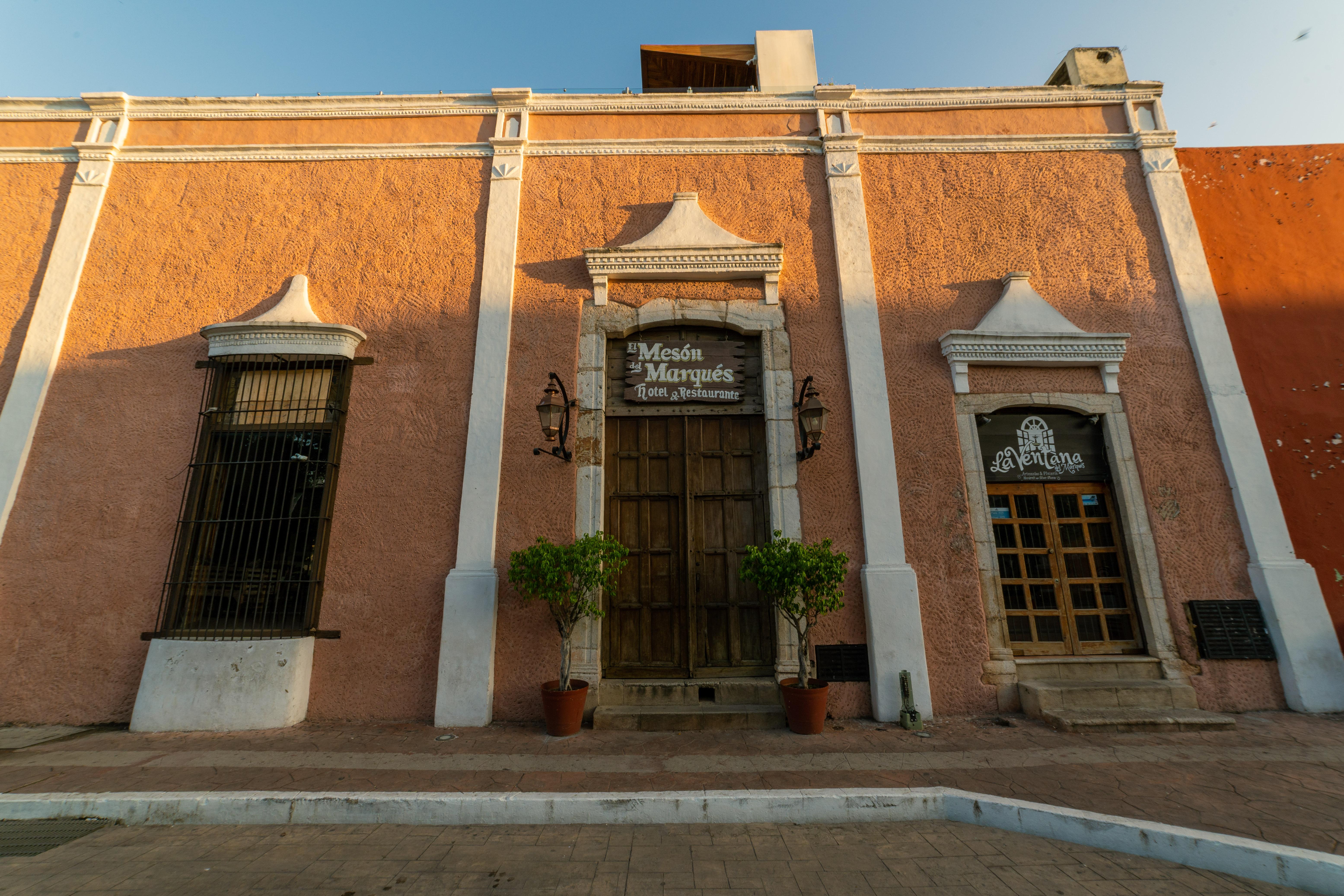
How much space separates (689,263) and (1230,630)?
6.21m

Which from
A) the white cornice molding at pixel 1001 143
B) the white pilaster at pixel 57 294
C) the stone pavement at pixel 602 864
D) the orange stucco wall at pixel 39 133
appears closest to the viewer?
the stone pavement at pixel 602 864

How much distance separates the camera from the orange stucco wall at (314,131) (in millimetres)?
6605

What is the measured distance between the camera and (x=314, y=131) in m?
6.66

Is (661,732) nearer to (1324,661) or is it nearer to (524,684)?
(524,684)

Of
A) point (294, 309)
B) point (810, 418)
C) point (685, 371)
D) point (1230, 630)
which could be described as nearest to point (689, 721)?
point (810, 418)

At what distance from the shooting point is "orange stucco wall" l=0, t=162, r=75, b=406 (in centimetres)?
598

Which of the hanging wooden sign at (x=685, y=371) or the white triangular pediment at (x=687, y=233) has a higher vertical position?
the white triangular pediment at (x=687, y=233)

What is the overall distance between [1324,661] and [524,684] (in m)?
7.11

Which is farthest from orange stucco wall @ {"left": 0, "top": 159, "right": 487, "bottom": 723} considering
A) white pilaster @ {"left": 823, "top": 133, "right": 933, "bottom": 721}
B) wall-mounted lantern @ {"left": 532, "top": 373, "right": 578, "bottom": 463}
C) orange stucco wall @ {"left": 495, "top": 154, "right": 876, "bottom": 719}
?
white pilaster @ {"left": 823, "top": 133, "right": 933, "bottom": 721}

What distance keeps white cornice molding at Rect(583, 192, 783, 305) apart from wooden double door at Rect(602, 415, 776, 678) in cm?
152

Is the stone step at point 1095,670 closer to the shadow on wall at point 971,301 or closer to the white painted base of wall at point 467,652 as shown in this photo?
the shadow on wall at point 971,301

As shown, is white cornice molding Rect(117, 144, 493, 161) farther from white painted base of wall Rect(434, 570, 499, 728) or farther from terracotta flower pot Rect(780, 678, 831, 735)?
terracotta flower pot Rect(780, 678, 831, 735)

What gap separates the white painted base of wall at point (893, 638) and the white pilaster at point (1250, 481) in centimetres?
322

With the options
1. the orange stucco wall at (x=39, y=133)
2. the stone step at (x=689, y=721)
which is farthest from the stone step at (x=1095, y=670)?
the orange stucco wall at (x=39, y=133)
